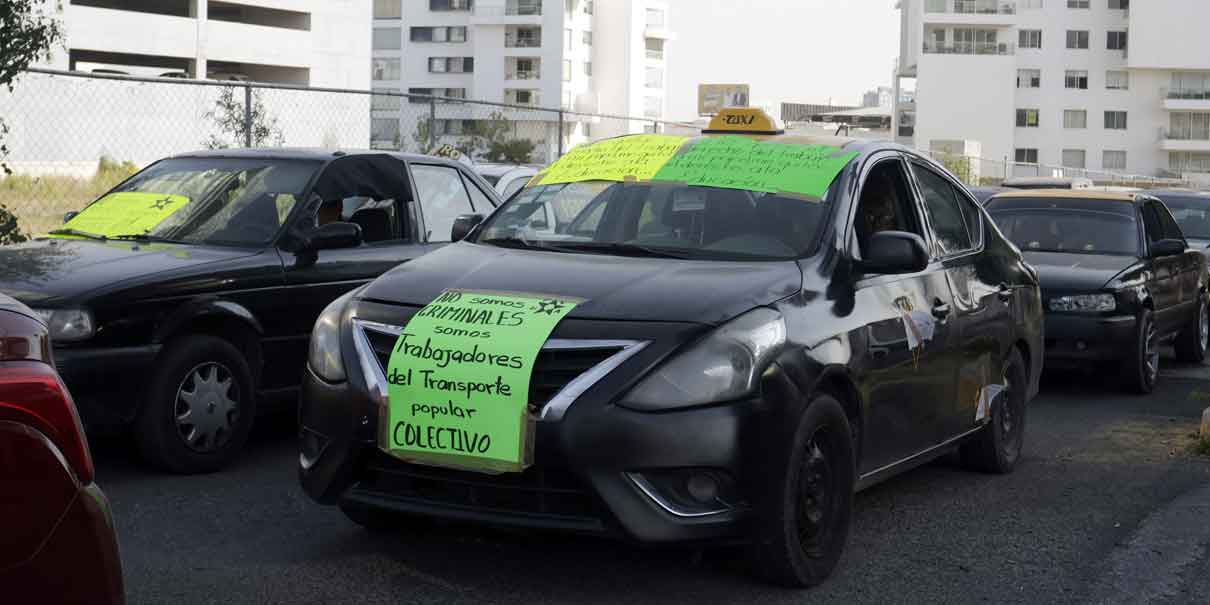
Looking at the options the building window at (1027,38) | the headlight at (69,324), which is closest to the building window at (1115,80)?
the building window at (1027,38)

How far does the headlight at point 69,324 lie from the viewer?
697 cm

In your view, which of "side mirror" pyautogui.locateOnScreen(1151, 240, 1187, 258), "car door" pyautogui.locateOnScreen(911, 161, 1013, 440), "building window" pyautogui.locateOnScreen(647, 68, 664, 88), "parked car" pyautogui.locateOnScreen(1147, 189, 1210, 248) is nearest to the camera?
"car door" pyautogui.locateOnScreen(911, 161, 1013, 440)

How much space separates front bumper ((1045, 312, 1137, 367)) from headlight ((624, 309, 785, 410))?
22.5 ft

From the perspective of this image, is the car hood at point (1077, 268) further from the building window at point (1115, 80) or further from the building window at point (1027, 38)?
the building window at point (1115, 80)

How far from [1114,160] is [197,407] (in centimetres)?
9649

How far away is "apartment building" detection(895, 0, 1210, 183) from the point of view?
311 feet

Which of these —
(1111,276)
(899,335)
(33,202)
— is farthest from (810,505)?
(33,202)

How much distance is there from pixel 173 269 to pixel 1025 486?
430cm

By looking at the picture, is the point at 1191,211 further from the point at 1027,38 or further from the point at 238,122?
the point at 1027,38

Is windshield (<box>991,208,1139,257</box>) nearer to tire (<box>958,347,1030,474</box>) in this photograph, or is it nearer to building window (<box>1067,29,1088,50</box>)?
tire (<box>958,347,1030,474</box>)

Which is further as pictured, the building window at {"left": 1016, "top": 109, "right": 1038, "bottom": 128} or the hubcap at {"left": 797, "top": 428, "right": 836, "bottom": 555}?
the building window at {"left": 1016, "top": 109, "right": 1038, "bottom": 128}

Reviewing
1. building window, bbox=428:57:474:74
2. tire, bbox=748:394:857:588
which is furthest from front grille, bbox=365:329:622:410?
building window, bbox=428:57:474:74

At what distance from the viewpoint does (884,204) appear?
6.77 m

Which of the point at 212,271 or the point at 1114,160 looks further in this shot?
the point at 1114,160
